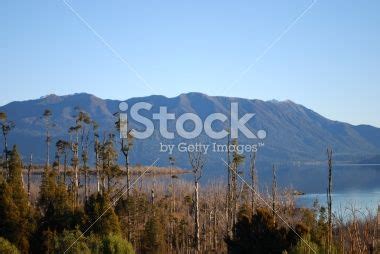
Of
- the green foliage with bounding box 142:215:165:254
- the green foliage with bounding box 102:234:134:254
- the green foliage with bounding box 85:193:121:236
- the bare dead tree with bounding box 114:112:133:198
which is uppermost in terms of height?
the bare dead tree with bounding box 114:112:133:198

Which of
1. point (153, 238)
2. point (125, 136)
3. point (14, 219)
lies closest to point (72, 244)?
point (14, 219)

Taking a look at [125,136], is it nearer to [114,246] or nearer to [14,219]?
[14,219]

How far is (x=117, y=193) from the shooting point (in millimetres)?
44688

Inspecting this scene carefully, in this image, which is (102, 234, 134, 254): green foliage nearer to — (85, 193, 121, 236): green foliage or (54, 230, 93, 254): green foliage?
(54, 230, 93, 254): green foliage

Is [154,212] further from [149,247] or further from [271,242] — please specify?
[271,242]

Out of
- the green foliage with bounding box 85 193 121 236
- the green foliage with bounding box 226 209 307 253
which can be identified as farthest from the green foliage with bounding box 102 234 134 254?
the green foliage with bounding box 226 209 307 253

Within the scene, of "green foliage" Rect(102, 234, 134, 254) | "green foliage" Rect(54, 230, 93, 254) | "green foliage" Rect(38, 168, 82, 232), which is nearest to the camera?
"green foliage" Rect(54, 230, 93, 254)

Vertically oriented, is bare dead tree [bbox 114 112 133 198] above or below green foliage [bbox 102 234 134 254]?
above

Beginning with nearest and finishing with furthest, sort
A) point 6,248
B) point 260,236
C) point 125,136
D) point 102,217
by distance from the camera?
point 6,248
point 260,236
point 102,217
point 125,136

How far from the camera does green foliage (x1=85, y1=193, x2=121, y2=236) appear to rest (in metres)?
28.3

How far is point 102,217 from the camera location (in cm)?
2848

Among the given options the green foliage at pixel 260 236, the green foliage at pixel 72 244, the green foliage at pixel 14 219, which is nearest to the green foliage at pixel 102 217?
the green foliage at pixel 72 244

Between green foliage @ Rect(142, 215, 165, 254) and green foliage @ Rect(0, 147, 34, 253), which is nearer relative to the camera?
green foliage @ Rect(0, 147, 34, 253)

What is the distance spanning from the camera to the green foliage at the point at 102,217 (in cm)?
2834
